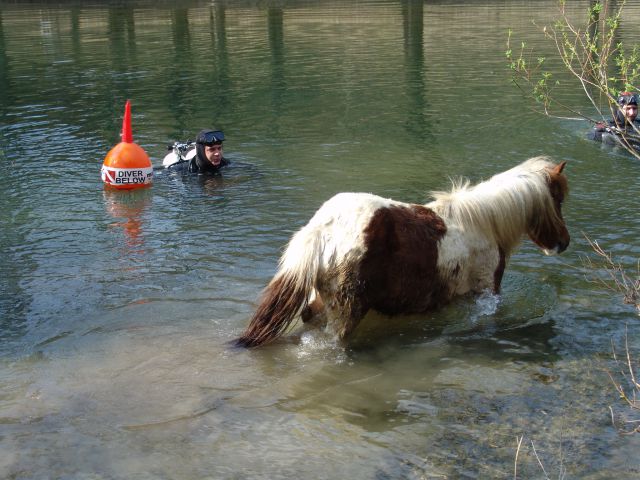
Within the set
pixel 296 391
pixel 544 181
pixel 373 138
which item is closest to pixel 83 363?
pixel 296 391

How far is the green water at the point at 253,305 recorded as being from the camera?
5887 mm

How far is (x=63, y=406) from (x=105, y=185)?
657cm

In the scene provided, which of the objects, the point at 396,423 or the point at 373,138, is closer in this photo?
the point at 396,423

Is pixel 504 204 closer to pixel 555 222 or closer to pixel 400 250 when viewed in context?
pixel 555 222

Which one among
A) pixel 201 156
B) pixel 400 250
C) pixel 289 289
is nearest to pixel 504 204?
pixel 400 250

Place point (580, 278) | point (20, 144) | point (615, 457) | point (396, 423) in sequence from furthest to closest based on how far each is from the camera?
point (20, 144)
point (580, 278)
point (396, 423)
point (615, 457)

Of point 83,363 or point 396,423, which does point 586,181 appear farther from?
point 83,363

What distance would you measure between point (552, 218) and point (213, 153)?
19.9 feet

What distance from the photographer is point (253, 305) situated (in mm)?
8344

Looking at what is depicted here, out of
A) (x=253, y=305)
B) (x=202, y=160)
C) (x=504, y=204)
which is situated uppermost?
(x=504, y=204)

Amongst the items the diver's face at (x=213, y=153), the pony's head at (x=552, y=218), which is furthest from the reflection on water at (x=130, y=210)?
the pony's head at (x=552, y=218)

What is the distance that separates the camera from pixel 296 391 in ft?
22.1

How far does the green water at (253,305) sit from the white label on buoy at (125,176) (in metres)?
0.20

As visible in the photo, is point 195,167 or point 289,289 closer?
point 289,289
